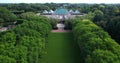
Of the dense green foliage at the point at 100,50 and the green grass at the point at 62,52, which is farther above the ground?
the dense green foliage at the point at 100,50

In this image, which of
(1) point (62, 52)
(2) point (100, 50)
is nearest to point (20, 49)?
(2) point (100, 50)

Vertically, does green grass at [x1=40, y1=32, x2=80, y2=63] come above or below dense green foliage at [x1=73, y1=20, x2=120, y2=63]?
below

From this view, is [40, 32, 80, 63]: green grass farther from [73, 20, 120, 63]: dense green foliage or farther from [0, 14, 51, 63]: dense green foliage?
[0, 14, 51, 63]: dense green foliage

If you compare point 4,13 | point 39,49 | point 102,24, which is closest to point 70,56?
point 39,49

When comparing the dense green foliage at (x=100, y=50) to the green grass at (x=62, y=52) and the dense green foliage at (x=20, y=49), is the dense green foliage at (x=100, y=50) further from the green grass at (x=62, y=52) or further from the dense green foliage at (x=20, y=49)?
the dense green foliage at (x=20, y=49)

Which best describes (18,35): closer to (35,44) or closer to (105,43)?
(35,44)

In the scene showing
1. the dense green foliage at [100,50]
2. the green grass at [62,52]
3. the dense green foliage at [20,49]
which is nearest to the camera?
the dense green foliage at [100,50]

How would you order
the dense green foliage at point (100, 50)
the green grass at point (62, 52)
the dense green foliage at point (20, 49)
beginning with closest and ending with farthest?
the dense green foliage at point (100, 50)
the dense green foliage at point (20, 49)
the green grass at point (62, 52)

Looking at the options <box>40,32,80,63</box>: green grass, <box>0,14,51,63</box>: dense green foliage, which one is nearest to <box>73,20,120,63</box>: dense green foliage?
<box>40,32,80,63</box>: green grass

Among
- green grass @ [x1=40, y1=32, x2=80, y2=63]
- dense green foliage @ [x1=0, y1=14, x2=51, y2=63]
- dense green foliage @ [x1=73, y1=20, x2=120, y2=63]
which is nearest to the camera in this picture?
dense green foliage @ [x1=73, y1=20, x2=120, y2=63]

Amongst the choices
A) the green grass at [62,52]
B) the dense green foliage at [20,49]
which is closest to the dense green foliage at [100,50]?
the green grass at [62,52]
